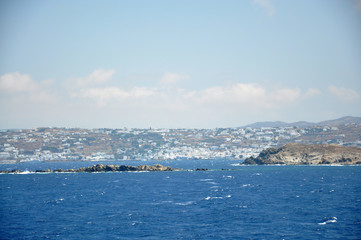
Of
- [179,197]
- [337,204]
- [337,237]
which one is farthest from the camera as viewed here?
[179,197]

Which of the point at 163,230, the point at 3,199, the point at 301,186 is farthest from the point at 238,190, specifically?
the point at 3,199

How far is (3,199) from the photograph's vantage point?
322 ft

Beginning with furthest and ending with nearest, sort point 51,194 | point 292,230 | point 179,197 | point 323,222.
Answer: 1. point 51,194
2. point 179,197
3. point 323,222
4. point 292,230

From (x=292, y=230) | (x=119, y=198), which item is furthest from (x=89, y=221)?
(x=292, y=230)

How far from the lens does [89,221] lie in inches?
2739

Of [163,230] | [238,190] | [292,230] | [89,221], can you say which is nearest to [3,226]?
[89,221]

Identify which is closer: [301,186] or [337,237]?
[337,237]

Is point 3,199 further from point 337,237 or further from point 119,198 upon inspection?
point 337,237

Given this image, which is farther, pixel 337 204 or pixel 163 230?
pixel 337 204

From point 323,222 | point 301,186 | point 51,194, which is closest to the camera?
point 323,222

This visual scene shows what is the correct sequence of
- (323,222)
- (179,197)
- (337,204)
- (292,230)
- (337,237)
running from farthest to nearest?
1. (179,197)
2. (337,204)
3. (323,222)
4. (292,230)
5. (337,237)

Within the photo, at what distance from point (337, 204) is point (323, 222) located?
64.4 feet

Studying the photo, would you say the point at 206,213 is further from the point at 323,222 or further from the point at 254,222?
the point at 323,222

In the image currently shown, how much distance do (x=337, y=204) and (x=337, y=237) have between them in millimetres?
28888
